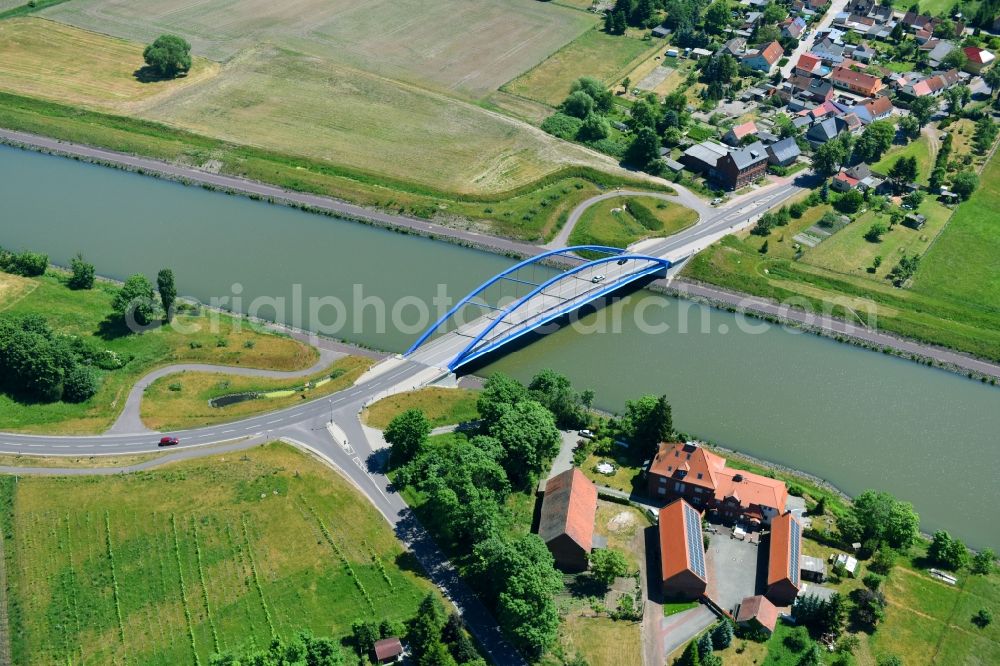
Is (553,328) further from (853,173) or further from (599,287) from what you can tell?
(853,173)

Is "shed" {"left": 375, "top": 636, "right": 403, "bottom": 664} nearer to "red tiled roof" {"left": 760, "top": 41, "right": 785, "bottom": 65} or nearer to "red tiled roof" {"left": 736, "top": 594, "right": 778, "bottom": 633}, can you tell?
"red tiled roof" {"left": 736, "top": 594, "right": 778, "bottom": 633}

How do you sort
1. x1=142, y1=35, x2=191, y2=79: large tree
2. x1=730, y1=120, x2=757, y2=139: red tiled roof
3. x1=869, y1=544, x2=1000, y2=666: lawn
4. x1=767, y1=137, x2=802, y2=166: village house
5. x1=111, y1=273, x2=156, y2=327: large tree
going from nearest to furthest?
x1=869, y1=544, x2=1000, y2=666: lawn → x1=111, y1=273, x2=156, y2=327: large tree → x1=767, y1=137, x2=802, y2=166: village house → x1=730, y1=120, x2=757, y2=139: red tiled roof → x1=142, y1=35, x2=191, y2=79: large tree

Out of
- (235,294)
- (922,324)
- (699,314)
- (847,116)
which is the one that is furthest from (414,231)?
(847,116)

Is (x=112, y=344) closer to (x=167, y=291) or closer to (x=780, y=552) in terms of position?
(x=167, y=291)

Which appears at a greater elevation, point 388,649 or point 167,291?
point 167,291

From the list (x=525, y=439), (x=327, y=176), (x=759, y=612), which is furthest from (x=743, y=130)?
(x=759, y=612)

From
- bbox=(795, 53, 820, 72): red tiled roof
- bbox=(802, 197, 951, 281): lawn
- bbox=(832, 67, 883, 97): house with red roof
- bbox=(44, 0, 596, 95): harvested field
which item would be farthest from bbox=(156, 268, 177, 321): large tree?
bbox=(832, 67, 883, 97): house with red roof
